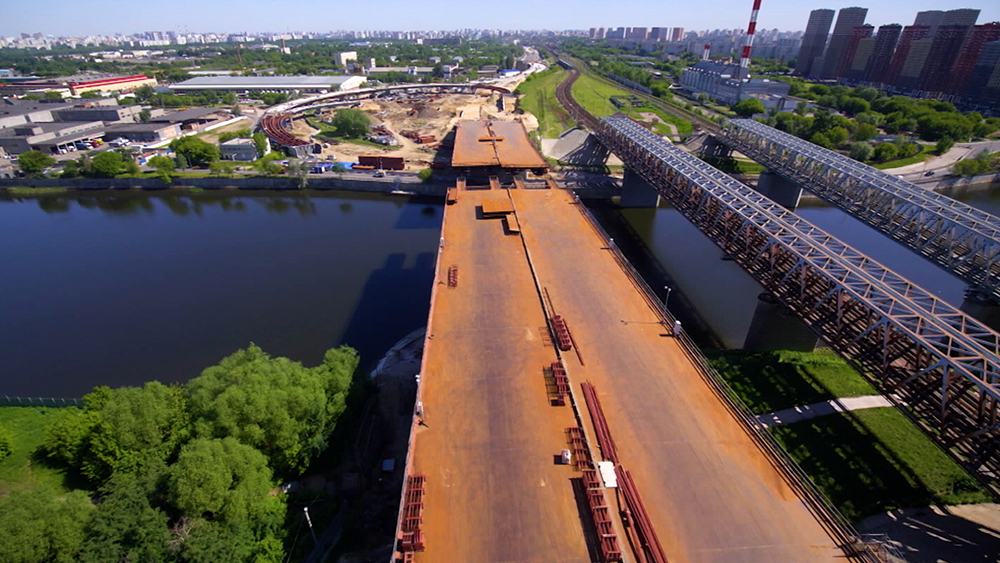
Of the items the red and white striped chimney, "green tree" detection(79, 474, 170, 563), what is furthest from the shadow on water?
the red and white striped chimney

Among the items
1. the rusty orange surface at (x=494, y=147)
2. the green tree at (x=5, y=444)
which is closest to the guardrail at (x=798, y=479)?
the rusty orange surface at (x=494, y=147)

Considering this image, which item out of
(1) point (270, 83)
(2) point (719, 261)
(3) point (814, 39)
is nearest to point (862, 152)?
(2) point (719, 261)

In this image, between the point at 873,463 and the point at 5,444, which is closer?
the point at 873,463

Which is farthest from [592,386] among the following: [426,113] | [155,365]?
[426,113]

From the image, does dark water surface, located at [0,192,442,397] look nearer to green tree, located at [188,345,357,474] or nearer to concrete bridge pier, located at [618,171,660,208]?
green tree, located at [188,345,357,474]

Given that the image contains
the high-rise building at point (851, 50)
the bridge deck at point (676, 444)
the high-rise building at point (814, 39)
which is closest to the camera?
the bridge deck at point (676, 444)

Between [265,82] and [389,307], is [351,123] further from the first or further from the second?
[265,82]

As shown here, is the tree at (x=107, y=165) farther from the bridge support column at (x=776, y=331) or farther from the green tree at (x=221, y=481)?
the bridge support column at (x=776, y=331)
